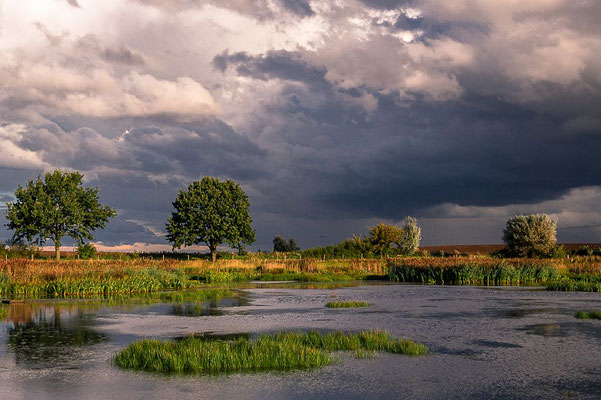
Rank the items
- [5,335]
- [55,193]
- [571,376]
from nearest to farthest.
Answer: [571,376], [5,335], [55,193]

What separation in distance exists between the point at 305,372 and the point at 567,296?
26367mm

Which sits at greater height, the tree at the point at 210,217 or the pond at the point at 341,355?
the tree at the point at 210,217

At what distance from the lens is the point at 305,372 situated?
14094 mm

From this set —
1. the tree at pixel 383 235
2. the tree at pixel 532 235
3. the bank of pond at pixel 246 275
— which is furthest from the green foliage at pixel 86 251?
the tree at pixel 532 235

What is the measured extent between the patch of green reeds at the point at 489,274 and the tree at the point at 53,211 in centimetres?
5764

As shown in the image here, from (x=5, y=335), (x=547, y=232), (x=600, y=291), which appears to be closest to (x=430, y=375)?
(x=5, y=335)

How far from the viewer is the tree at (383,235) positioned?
88438 mm

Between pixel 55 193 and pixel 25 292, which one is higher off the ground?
pixel 55 193

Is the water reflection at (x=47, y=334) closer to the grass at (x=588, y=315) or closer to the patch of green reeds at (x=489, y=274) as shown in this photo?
the grass at (x=588, y=315)

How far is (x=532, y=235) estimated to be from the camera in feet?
247

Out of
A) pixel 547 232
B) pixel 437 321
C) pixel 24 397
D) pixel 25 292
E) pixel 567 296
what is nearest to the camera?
pixel 24 397

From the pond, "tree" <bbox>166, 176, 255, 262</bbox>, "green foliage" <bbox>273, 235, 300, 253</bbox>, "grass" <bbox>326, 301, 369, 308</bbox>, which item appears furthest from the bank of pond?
"green foliage" <bbox>273, 235, 300, 253</bbox>

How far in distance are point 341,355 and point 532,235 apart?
217 ft

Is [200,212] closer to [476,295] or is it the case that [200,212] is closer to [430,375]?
[476,295]
